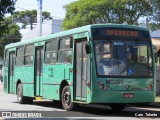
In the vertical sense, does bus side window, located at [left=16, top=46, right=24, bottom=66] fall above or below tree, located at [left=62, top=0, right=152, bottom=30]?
below


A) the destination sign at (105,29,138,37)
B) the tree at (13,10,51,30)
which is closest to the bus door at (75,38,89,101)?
the destination sign at (105,29,138,37)

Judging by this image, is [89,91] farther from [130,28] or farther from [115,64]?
[130,28]

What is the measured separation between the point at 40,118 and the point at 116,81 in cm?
297

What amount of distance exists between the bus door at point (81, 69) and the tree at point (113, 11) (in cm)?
1238

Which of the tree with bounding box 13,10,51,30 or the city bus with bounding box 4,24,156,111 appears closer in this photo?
the city bus with bounding box 4,24,156,111

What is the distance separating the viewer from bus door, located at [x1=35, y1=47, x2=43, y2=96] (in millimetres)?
19312

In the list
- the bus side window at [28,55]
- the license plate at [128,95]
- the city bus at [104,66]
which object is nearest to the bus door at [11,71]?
the bus side window at [28,55]

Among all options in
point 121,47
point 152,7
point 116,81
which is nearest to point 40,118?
point 116,81

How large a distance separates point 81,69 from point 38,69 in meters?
4.60

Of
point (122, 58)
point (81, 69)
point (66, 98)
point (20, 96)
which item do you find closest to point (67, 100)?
point (66, 98)

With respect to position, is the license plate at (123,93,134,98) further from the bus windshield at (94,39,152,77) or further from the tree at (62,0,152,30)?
the tree at (62,0,152,30)

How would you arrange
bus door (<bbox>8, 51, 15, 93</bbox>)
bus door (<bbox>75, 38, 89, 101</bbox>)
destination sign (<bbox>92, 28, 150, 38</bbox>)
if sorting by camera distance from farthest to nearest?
bus door (<bbox>8, 51, 15, 93</bbox>), bus door (<bbox>75, 38, 89, 101</bbox>), destination sign (<bbox>92, 28, 150, 38</bbox>)

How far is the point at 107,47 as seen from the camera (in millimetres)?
14938

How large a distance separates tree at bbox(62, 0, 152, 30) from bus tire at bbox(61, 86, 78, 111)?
12.2m
